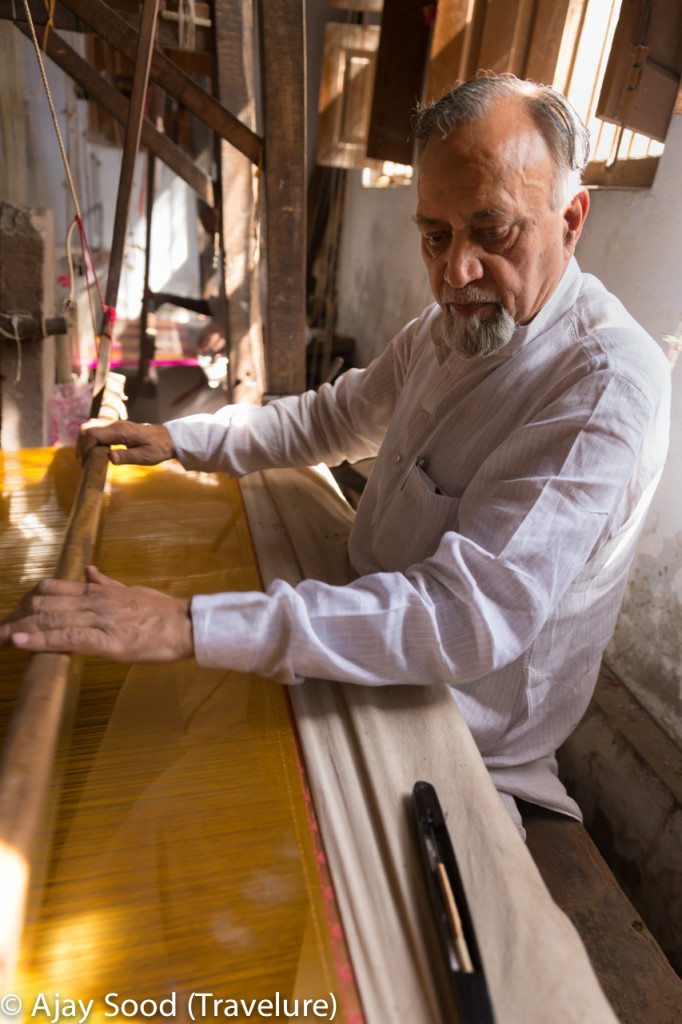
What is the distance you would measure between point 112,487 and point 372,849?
1250mm

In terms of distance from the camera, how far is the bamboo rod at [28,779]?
67 centimetres

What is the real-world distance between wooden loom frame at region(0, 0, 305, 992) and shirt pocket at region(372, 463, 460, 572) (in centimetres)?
59

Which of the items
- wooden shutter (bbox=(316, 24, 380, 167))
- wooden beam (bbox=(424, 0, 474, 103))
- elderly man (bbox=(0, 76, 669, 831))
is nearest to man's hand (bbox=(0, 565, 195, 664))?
elderly man (bbox=(0, 76, 669, 831))

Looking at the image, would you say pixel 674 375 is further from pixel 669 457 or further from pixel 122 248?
pixel 122 248

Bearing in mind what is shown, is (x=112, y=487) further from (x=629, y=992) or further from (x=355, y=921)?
(x=629, y=992)

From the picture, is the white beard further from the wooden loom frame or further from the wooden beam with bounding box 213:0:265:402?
the wooden beam with bounding box 213:0:265:402

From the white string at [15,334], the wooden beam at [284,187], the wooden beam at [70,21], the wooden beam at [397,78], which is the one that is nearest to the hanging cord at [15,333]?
the white string at [15,334]

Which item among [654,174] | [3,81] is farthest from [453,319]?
[3,81]

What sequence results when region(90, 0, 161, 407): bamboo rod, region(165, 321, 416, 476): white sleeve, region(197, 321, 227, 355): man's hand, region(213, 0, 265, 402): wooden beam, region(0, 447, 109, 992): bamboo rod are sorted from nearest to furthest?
region(0, 447, 109, 992): bamboo rod
region(90, 0, 161, 407): bamboo rod
region(165, 321, 416, 476): white sleeve
region(213, 0, 265, 402): wooden beam
region(197, 321, 227, 355): man's hand

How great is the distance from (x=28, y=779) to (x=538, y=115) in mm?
1232

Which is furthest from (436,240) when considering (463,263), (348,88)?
(348,88)

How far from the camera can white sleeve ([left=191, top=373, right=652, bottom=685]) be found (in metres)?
1.03

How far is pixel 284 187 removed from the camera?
6.48 feet

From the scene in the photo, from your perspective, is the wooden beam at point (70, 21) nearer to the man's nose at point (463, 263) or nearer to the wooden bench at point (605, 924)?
the man's nose at point (463, 263)
